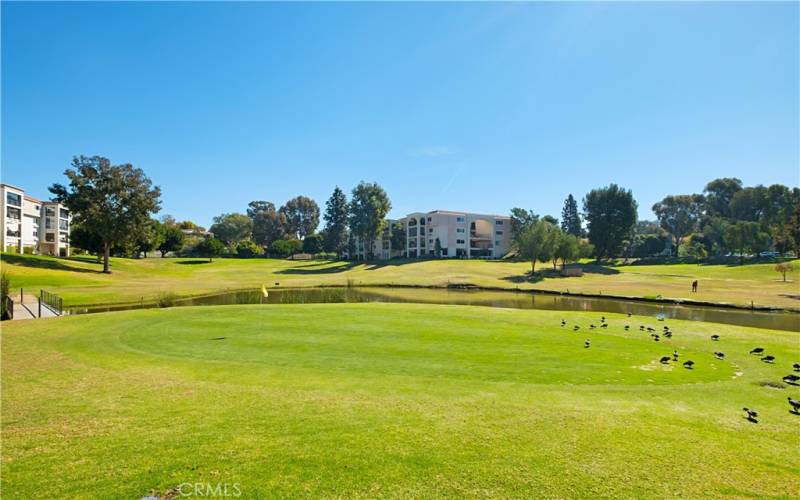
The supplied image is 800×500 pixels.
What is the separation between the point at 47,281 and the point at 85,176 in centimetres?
2186

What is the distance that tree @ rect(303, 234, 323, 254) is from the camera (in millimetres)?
133250

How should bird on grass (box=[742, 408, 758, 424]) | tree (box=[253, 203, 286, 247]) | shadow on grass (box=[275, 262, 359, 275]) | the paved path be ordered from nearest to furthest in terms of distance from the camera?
bird on grass (box=[742, 408, 758, 424]), the paved path, shadow on grass (box=[275, 262, 359, 275]), tree (box=[253, 203, 286, 247])

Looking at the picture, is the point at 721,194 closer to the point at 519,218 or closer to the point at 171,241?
the point at 519,218

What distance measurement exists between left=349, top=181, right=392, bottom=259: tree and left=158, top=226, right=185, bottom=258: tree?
152 ft

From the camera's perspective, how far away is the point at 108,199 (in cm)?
6331

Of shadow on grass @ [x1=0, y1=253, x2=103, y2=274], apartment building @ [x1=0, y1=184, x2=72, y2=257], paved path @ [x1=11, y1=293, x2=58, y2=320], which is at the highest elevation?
apartment building @ [x1=0, y1=184, x2=72, y2=257]

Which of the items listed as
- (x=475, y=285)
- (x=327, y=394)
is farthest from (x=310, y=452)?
(x=475, y=285)

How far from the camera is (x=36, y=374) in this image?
37.2ft

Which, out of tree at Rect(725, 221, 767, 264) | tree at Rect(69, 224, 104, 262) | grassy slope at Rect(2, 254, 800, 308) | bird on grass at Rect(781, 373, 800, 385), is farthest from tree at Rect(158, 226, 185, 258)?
tree at Rect(725, 221, 767, 264)

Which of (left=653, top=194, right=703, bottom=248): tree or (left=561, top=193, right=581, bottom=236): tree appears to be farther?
(left=561, top=193, right=581, bottom=236): tree

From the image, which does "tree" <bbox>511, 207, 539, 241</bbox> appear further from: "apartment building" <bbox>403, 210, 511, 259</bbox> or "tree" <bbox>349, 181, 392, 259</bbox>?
"tree" <bbox>349, 181, 392, 259</bbox>

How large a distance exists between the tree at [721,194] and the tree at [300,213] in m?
134

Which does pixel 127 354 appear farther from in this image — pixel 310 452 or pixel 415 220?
pixel 415 220

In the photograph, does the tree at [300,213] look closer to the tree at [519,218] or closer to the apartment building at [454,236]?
the apartment building at [454,236]
